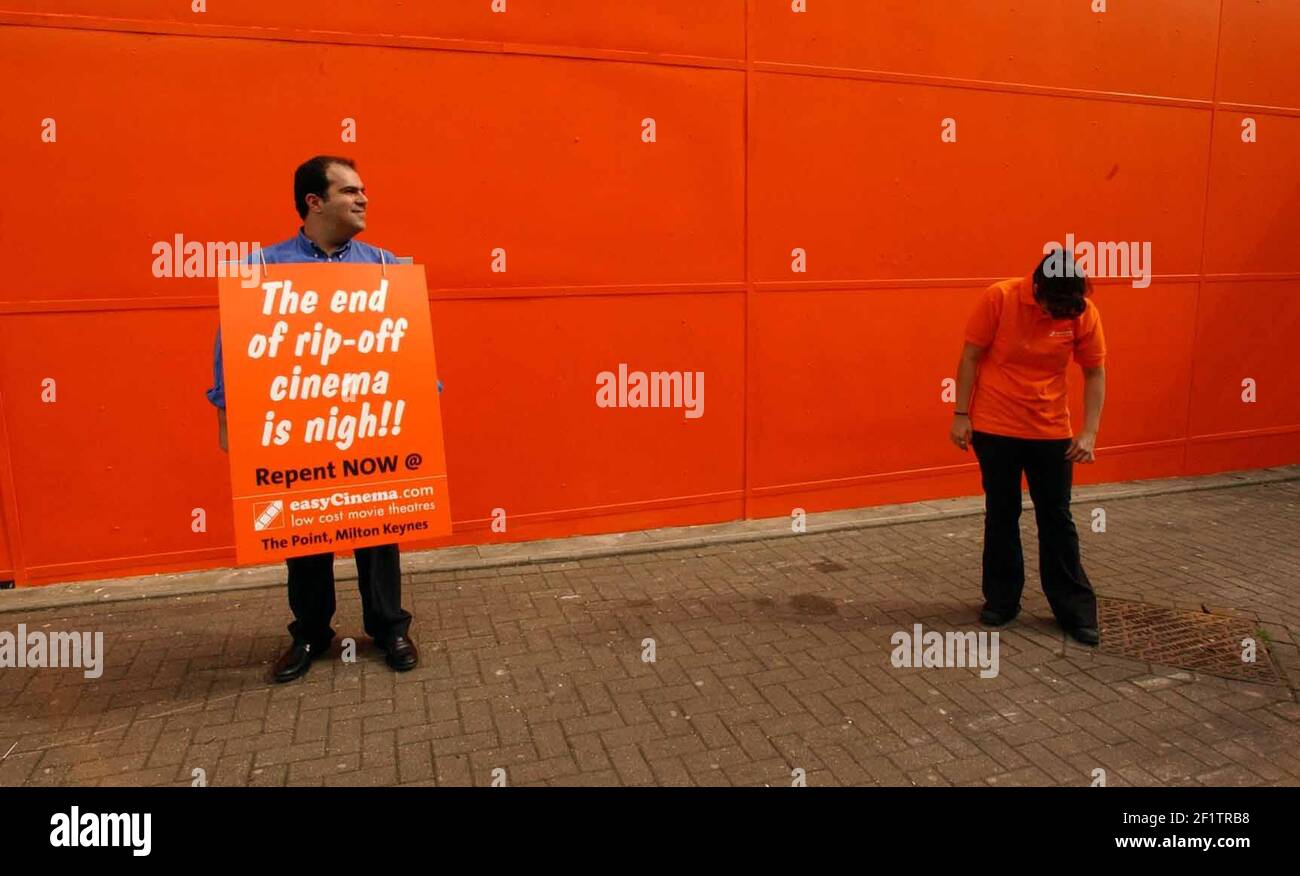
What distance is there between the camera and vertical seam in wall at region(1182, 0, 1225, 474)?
7.00 m

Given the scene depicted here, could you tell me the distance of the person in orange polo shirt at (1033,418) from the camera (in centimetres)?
410

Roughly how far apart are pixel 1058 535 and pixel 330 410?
3.36m

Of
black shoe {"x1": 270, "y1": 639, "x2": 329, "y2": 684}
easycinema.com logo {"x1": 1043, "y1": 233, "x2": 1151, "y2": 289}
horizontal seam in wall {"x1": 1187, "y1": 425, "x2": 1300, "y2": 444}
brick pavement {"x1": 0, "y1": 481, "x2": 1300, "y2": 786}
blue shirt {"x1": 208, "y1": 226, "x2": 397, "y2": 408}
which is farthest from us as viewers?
horizontal seam in wall {"x1": 1187, "y1": 425, "x2": 1300, "y2": 444}

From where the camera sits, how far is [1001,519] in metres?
4.38

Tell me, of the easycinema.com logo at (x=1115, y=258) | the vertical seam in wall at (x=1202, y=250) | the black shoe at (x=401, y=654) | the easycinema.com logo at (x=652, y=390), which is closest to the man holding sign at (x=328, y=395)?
the black shoe at (x=401, y=654)

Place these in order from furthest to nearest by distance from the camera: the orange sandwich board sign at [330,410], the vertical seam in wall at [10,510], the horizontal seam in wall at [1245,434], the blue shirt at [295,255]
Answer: the horizontal seam in wall at [1245,434], the vertical seam in wall at [10,510], the blue shirt at [295,255], the orange sandwich board sign at [330,410]

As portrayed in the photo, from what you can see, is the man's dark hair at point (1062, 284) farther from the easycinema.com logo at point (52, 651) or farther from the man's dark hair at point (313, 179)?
the easycinema.com logo at point (52, 651)

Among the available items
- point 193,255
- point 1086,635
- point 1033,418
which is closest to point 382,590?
point 193,255

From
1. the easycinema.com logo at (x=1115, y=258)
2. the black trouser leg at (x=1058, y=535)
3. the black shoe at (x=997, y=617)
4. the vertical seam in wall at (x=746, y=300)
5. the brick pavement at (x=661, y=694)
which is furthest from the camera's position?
the easycinema.com logo at (x=1115, y=258)

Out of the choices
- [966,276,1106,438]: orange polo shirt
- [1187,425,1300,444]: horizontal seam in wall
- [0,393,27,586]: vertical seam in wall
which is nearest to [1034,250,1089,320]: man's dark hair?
[966,276,1106,438]: orange polo shirt

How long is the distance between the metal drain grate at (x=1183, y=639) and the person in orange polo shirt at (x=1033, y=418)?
0.21m

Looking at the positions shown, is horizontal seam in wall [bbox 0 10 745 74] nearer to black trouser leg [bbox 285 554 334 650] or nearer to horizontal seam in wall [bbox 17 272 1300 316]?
horizontal seam in wall [bbox 17 272 1300 316]

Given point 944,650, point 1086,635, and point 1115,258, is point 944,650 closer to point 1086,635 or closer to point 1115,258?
point 1086,635

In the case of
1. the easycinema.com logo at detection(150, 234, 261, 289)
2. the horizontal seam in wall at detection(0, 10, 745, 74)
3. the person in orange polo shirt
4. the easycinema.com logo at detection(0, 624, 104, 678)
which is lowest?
the easycinema.com logo at detection(0, 624, 104, 678)
